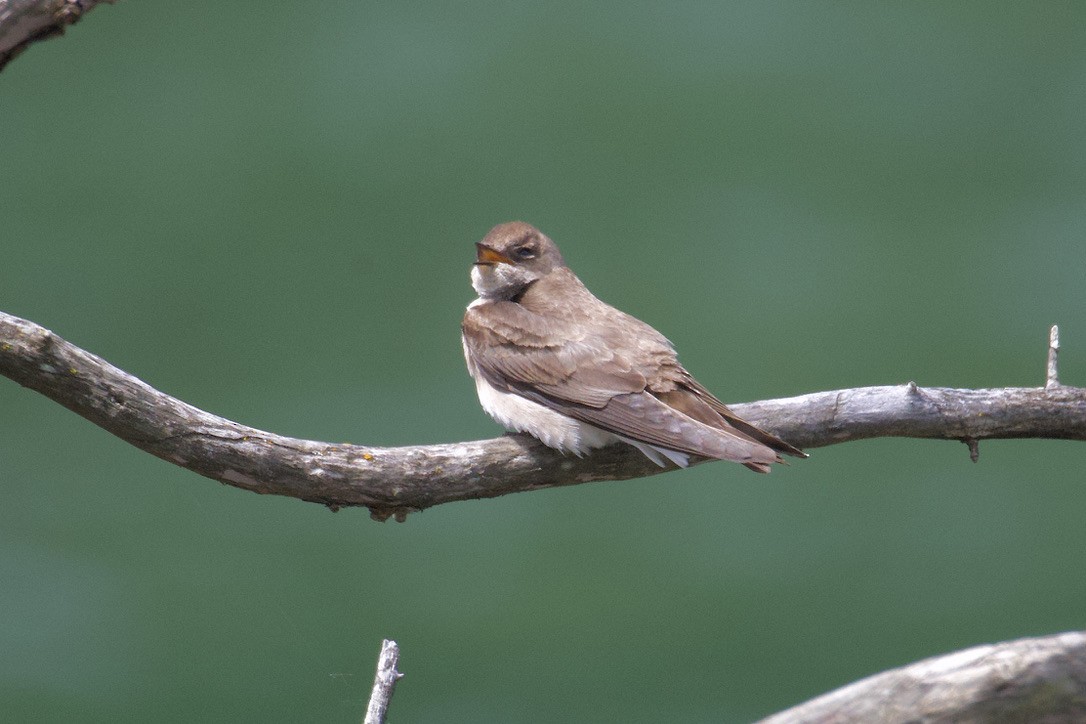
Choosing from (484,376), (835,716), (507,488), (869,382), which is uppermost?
(869,382)

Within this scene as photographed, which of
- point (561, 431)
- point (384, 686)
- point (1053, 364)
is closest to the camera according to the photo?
point (384, 686)

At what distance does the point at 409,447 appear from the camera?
A: 9.33 ft

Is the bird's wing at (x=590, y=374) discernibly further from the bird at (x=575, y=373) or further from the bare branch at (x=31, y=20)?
the bare branch at (x=31, y=20)

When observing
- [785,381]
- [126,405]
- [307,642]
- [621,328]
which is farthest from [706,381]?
[126,405]

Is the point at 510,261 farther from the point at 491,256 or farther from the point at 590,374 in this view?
the point at 590,374

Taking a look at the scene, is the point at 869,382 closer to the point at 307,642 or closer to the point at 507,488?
the point at 307,642

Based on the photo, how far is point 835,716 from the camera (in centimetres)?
187

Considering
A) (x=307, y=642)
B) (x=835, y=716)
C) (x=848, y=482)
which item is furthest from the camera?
(x=848, y=482)

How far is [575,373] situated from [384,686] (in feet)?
3.70

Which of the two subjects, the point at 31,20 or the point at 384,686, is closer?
the point at 384,686

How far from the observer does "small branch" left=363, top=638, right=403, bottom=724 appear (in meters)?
2.33

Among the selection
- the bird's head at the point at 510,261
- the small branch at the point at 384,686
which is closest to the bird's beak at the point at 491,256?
the bird's head at the point at 510,261

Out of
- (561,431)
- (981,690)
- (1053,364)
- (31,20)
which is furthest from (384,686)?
(1053,364)

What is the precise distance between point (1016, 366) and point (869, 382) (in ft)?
2.41
